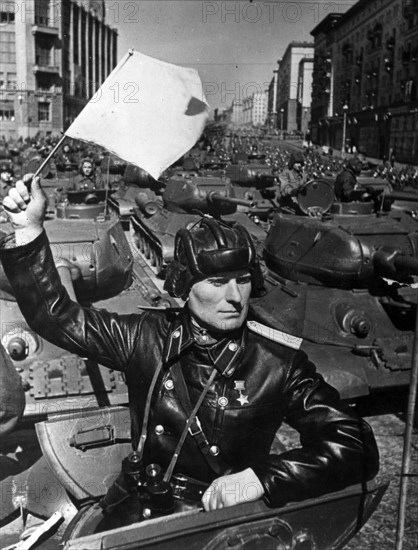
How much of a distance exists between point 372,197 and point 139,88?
7.22 m

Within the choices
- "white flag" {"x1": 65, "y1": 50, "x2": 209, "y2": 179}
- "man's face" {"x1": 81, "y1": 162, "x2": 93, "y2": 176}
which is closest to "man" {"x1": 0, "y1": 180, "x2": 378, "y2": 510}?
"white flag" {"x1": 65, "y1": 50, "x2": 209, "y2": 179}

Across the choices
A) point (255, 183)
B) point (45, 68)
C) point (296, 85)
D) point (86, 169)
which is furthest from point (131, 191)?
point (296, 85)

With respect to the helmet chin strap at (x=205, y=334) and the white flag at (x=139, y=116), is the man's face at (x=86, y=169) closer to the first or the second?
the white flag at (x=139, y=116)

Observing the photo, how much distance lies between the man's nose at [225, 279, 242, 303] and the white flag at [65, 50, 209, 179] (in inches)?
31.3

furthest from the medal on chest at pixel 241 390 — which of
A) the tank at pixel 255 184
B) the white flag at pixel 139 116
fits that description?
the tank at pixel 255 184

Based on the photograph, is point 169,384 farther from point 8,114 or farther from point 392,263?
point 8,114

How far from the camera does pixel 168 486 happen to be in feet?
9.27

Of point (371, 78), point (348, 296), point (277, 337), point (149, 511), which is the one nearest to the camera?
point (149, 511)

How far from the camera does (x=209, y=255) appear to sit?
2889 millimetres

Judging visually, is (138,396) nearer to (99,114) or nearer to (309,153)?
(99,114)

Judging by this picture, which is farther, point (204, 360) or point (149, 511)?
point (204, 360)

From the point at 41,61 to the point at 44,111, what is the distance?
461 cm

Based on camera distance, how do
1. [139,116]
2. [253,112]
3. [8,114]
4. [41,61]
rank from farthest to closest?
[8,114] → [41,61] → [253,112] → [139,116]

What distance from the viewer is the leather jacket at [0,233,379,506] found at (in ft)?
9.51
